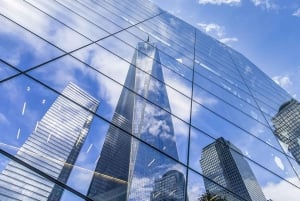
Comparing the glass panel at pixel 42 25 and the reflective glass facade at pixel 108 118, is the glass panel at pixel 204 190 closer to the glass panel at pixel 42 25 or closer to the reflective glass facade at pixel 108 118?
the reflective glass facade at pixel 108 118

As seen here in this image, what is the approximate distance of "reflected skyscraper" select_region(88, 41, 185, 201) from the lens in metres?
3.84

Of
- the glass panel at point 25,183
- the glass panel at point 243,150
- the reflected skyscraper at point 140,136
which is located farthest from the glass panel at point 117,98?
the glass panel at point 25,183

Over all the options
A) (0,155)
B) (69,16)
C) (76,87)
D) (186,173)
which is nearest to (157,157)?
(186,173)

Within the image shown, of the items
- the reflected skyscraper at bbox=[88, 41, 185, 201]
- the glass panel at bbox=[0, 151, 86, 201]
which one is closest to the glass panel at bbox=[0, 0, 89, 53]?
the reflected skyscraper at bbox=[88, 41, 185, 201]

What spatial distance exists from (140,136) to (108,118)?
76cm

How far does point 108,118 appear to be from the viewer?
4.54 m

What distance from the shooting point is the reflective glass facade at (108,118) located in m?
3.29

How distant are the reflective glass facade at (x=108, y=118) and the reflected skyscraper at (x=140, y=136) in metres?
0.02

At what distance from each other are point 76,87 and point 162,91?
2842 millimetres

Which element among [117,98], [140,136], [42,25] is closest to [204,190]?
[140,136]

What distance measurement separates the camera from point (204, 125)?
6516mm

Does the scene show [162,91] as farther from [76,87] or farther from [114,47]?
[76,87]

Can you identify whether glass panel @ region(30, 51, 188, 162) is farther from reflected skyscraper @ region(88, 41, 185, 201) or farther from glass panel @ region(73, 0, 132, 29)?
glass panel @ region(73, 0, 132, 29)

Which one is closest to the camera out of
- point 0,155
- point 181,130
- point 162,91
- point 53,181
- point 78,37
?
point 0,155
